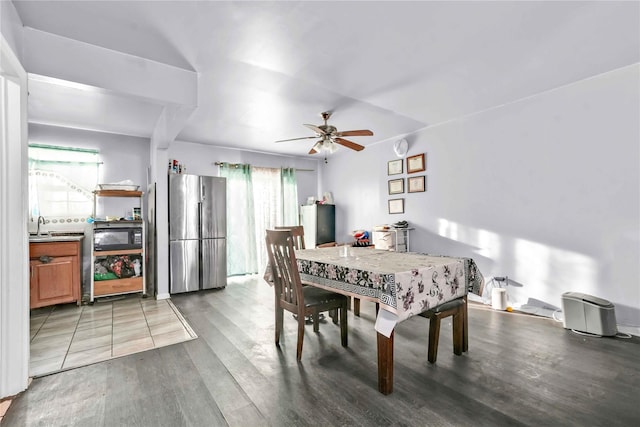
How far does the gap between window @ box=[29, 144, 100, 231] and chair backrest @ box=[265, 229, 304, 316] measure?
3553mm

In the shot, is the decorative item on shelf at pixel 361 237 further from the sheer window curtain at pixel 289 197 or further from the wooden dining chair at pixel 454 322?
the wooden dining chair at pixel 454 322

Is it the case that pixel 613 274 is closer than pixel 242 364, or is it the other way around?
pixel 242 364

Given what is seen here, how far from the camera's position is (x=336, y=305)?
101 inches

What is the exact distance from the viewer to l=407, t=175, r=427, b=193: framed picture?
15.1 ft

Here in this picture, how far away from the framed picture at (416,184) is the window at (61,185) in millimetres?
4840

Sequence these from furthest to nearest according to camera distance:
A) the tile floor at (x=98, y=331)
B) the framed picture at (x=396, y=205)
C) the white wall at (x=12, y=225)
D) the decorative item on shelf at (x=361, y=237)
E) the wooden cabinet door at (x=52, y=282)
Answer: the decorative item on shelf at (x=361, y=237) → the framed picture at (x=396, y=205) → the wooden cabinet door at (x=52, y=282) → the tile floor at (x=98, y=331) → the white wall at (x=12, y=225)

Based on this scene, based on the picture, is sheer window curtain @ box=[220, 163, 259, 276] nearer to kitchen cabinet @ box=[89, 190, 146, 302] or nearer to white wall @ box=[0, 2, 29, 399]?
kitchen cabinet @ box=[89, 190, 146, 302]

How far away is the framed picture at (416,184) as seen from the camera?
4598 mm

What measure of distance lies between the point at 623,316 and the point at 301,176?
529cm

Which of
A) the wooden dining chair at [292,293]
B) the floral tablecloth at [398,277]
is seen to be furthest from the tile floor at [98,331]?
the floral tablecloth at [398,277]

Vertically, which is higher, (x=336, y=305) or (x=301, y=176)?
(x=301, y=176)

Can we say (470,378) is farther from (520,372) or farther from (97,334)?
(97,334)

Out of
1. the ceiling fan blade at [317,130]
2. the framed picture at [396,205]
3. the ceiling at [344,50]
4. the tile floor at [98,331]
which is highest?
the ceiling at [344,50]

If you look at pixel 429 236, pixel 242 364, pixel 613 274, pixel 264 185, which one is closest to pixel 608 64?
pixel 613 274
